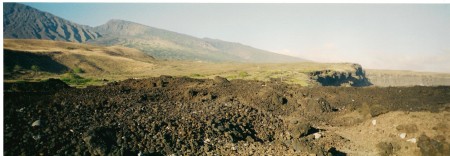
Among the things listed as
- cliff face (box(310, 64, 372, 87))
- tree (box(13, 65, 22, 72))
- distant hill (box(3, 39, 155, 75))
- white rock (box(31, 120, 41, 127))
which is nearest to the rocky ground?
white rock (box(31, 120, 41, 127))

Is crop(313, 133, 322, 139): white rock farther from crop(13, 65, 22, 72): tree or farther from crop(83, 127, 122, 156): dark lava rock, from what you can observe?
crop(13, 65, 22, 72): tree

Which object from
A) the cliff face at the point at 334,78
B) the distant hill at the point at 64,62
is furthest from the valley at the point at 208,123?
the distant hill at the point at 64,62

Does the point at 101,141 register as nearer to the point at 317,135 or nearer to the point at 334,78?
the point at 317,135

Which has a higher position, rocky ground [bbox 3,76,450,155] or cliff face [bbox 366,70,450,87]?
rocky ground [bbox 3,76,450,155]

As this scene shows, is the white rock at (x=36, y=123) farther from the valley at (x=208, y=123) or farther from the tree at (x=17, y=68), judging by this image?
the tree at (x=17, y=68)

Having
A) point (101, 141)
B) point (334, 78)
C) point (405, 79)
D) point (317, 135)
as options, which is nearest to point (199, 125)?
point (101, 141)

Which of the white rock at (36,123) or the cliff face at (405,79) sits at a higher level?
the white rock at (36,123)

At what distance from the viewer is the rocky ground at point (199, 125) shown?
10297 mm

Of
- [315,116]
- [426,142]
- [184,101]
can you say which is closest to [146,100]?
[184,101]

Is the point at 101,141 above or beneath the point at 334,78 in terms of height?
above

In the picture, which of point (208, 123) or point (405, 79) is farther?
point (405, 79)

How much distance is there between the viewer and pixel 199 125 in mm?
A: 13352

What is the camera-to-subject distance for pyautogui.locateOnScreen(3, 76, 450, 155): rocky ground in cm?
1030

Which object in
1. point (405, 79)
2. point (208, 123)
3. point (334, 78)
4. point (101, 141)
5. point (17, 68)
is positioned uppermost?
point (101, 141)
